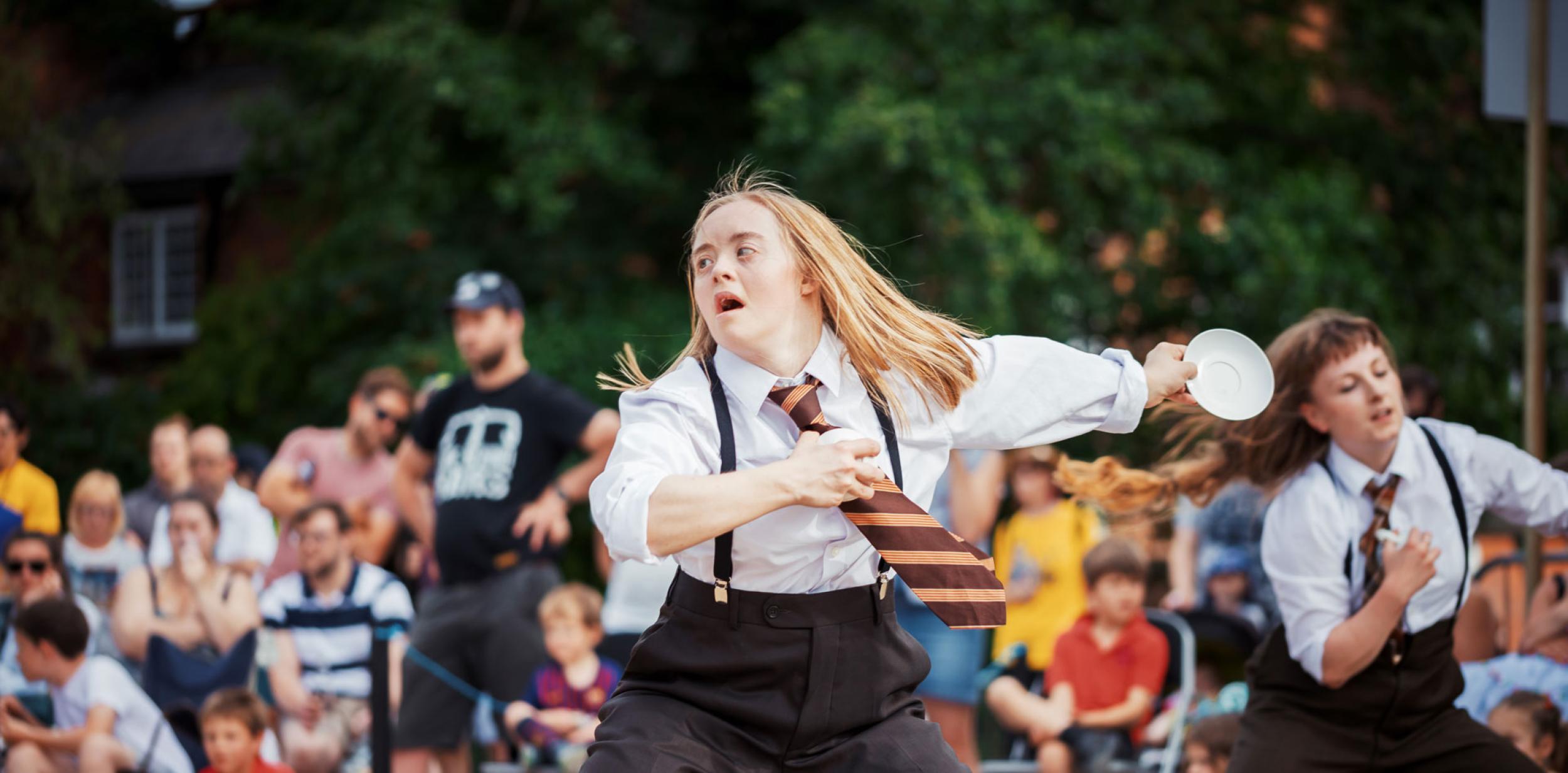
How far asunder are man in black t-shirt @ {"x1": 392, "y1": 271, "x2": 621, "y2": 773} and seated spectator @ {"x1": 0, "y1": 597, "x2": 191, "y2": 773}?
1.01m

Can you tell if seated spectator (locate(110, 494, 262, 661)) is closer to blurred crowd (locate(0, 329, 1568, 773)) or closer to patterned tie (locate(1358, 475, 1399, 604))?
blurred crowd (locate(0, 329, 1568, 773))

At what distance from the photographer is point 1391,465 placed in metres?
4.09

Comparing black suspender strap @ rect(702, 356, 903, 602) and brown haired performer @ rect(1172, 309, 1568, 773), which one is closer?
black suspender strap @ rect(702, 356, 903, 602)

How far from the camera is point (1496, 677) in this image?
5.03 metres

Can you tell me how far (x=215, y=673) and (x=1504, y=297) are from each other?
11.1m

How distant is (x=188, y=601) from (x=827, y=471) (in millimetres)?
5586

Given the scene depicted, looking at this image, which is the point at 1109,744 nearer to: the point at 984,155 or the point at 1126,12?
the point at 984,155

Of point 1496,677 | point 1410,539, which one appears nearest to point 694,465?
point 1410,539

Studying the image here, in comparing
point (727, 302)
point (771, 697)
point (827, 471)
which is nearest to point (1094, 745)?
point (771, 697)

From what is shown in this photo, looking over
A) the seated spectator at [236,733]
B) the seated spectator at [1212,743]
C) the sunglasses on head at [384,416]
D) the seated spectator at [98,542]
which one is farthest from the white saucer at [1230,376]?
the seated spectator at [98,542]

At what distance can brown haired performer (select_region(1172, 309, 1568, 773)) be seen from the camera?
3.92m

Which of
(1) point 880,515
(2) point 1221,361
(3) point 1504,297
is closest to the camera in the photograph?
(1) point 880,515

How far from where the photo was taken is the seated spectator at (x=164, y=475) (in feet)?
29.8

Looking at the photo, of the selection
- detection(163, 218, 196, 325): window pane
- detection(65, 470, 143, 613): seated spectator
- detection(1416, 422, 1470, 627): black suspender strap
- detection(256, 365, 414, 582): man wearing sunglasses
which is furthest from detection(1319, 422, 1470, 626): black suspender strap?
detection(163, 218, 196, 325): window pane
